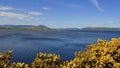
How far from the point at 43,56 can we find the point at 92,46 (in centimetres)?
435

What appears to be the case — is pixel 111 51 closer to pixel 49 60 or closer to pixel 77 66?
pixel 77 66

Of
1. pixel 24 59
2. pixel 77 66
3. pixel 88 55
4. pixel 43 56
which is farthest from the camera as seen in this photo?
pixel 24 59

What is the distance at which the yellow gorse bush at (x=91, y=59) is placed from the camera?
18516 mm

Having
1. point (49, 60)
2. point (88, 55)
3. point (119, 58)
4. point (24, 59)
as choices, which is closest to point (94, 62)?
point (88, 55)

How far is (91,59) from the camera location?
19031mm

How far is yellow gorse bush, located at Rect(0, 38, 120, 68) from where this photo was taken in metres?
18.5

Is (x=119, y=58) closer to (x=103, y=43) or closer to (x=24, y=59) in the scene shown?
(x=103, y=43)

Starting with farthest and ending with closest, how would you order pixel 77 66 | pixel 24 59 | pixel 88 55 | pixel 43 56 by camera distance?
1. pixel 24 59
2. pixel 43 56
3. pixel 88 55
4. pixel 77 66

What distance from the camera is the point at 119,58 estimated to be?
19.9 meters

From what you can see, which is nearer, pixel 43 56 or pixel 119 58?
pixel 119 58

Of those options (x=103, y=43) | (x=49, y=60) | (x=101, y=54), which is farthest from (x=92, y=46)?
(x=49, y=60)

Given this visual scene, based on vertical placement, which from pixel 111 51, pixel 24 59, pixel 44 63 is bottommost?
pixel 24 59

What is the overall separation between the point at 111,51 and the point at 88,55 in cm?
181

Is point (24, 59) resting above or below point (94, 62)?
below
